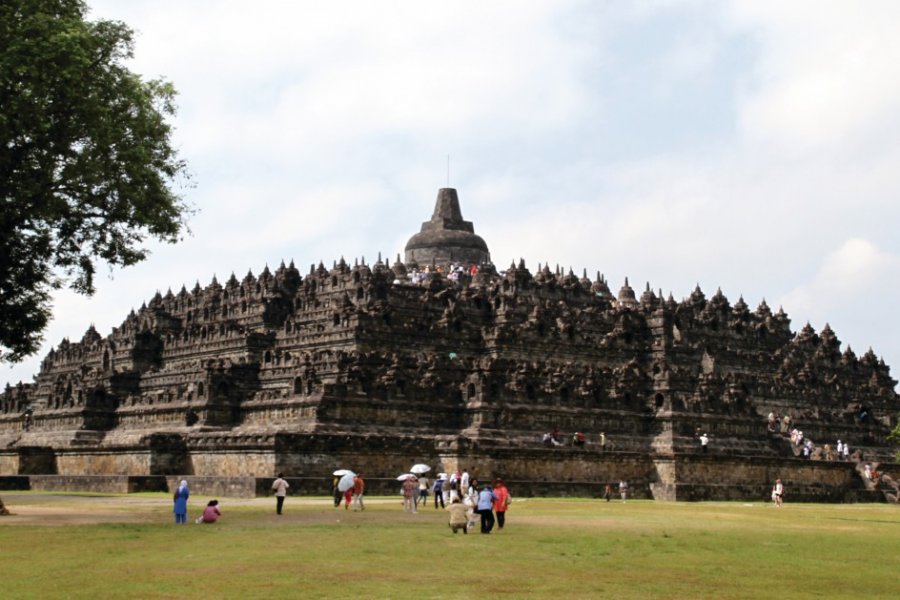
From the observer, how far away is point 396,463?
57.7 m

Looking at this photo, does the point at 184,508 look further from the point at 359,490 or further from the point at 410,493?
the point at 410,493

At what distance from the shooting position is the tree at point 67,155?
39.5m

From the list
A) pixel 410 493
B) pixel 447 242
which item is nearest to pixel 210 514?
pixel 410 493

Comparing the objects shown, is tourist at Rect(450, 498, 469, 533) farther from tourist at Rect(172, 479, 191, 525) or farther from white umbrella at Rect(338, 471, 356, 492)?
white umbrella at Rect(338, 471, 356, 492)

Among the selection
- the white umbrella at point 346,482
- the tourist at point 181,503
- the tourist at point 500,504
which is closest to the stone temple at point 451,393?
the white umbrella at point 346,482

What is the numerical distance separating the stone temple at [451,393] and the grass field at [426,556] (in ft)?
51.4

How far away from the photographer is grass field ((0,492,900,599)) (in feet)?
75.0

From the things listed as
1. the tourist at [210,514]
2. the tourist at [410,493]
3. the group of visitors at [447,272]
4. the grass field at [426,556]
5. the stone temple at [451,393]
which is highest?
the group of visitors at [447,272]

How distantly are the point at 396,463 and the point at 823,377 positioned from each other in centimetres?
5275

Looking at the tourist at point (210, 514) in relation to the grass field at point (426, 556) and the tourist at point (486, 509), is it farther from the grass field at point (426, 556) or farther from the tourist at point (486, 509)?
the tourist at point (486, 509)

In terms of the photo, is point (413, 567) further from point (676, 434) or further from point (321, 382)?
point (676, 434)

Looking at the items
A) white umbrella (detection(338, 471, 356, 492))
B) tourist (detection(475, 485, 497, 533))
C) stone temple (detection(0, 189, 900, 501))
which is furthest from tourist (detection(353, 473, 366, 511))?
tourist (detection(475, 485, 497, 533))

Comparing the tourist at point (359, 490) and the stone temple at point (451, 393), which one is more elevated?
the stone temple at point (451, 393)

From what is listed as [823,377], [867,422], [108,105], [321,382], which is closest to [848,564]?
[108,105]
